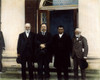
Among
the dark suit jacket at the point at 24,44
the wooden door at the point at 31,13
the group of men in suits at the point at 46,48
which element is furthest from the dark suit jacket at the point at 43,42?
the wooden door at the point at 31,13

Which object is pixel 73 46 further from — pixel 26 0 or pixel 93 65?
pixel 26 0

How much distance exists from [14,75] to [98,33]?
10.7 feet

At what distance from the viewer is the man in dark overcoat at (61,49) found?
37.1ft

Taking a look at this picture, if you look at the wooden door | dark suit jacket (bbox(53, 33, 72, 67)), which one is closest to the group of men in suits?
dark suit jacket (bbox(53, 33, 72, 67))

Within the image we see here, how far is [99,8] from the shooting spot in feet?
42.6

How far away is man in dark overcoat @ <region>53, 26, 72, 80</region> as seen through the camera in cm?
1132

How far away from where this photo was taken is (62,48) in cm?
1133

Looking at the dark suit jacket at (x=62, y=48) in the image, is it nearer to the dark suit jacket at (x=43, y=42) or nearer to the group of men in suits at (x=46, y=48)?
the group of men in suits at (x=46, y=48)

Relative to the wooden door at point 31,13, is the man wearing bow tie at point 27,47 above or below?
below

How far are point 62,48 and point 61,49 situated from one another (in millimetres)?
46

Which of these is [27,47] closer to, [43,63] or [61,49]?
[43,63]

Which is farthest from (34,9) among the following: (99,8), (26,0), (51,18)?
(99,8)

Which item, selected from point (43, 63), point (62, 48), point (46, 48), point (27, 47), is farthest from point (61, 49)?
point (27, 47)

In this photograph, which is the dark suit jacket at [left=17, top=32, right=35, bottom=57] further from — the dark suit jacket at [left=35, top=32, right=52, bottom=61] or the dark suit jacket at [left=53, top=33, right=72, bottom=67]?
the dark suit jacket at [left=53, top=33, right=72, bottom=67]
